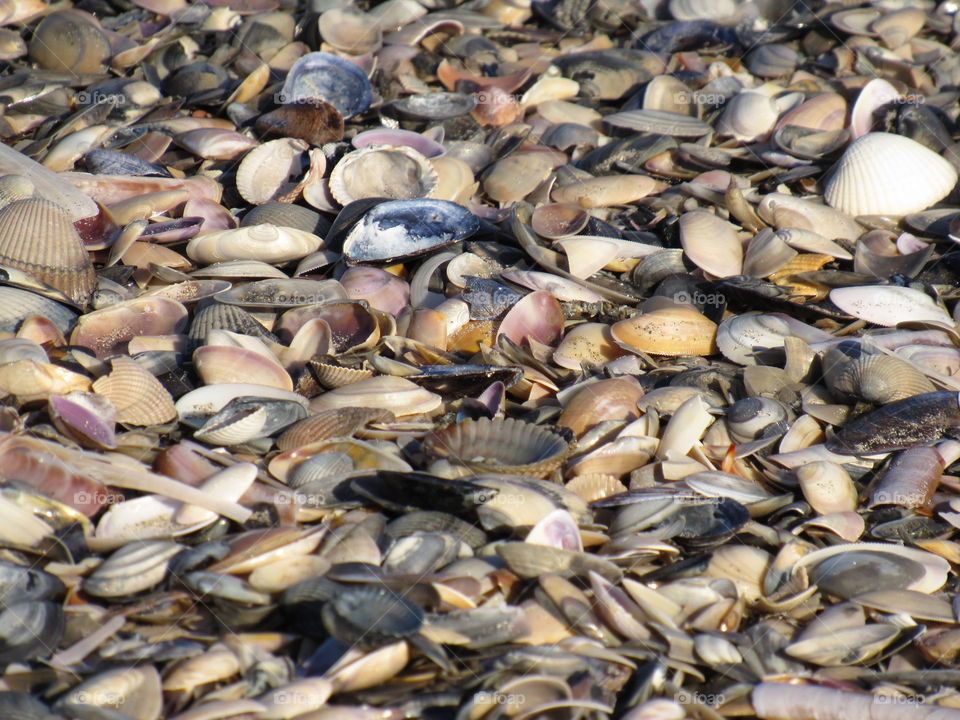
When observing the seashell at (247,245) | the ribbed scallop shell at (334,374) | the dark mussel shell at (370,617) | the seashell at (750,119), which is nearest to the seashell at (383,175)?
the seashell at (247,245)

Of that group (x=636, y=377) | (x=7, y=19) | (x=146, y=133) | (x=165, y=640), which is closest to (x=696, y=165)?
(x=636, y=377)

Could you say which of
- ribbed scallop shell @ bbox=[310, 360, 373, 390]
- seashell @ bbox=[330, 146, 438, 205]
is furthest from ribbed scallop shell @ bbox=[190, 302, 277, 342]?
seashell @ bbox=[330, 146, 438, 205]

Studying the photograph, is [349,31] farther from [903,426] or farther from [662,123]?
[903,426]

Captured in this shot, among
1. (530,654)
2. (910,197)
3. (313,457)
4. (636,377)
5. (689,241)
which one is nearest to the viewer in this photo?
(530,654)

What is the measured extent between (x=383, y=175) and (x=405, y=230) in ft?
2.25

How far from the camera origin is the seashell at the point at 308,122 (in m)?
5.01

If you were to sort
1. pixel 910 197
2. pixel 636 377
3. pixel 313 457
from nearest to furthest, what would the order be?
pixel 313 457
pixel 636 377
pixel 910 197

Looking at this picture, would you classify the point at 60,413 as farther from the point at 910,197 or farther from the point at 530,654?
the point at 910,197

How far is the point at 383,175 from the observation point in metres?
4.78

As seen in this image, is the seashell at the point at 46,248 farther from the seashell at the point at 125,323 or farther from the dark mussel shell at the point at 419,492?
the dark mussel shell at the point at 419,492

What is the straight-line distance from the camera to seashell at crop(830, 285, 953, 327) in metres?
3.87

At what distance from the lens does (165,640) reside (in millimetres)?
2359

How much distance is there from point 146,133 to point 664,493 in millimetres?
3643

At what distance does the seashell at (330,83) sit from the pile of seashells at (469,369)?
2 cm
